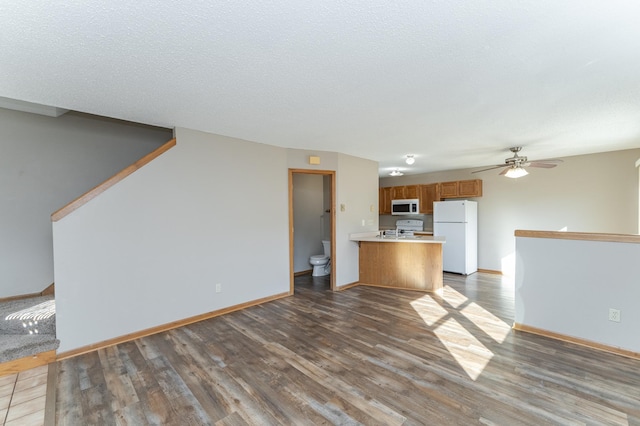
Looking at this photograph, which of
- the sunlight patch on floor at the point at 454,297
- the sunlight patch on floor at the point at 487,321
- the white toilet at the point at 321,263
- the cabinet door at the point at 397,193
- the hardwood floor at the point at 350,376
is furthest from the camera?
the cabinet door at the point at 397,193

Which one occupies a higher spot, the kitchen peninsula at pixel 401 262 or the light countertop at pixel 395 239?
the light countertop at pixel 395 239

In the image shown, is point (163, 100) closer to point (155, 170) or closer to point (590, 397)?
point (155, 170)

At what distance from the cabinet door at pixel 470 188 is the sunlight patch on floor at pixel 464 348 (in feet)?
12.3

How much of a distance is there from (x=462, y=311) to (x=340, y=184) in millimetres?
2671

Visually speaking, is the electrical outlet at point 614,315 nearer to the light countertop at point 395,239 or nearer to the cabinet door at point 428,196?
the light countertop at point 395,239

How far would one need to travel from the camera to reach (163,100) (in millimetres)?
2543

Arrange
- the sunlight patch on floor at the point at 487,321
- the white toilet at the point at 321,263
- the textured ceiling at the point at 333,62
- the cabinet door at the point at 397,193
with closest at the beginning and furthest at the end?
1. the textured ceiling at the point at 333,62
2. the sunlight patch on floor at the point at 487,321
3. the white toilet at the point at 321,263
4. the cabinet door at the point at 397,193

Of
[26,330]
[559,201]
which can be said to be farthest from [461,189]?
[26,330]

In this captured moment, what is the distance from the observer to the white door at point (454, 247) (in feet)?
18.8

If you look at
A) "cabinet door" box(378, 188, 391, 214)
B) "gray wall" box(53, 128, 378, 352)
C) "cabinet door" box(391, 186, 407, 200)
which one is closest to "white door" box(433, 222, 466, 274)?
"cabinet door" box(391, 186, 407, 200)

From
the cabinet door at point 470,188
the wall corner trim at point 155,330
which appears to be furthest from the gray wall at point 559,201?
the wall corner trim at point 155,330

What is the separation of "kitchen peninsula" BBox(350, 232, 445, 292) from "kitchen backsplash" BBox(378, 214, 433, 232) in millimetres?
2187

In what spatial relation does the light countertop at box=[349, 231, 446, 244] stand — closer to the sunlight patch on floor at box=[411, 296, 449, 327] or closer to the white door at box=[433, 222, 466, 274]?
the sunlight patch on floor at box=[411, 296, 449, 327]

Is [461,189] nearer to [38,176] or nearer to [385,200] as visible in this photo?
[385,200]
